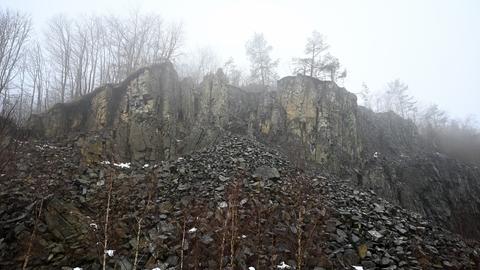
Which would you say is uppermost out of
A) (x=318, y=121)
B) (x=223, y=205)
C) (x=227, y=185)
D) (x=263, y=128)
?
(x=318, y=121)

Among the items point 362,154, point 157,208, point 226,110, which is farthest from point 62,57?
point 362,154

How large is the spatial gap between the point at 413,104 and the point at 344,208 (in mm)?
42180

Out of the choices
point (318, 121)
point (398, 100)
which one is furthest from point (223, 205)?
point (398, 100)

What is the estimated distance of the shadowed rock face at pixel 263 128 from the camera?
1916 cm

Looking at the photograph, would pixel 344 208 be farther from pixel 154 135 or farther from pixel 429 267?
pixel 154 135

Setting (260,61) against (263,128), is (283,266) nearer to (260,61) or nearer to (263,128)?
(263,128)

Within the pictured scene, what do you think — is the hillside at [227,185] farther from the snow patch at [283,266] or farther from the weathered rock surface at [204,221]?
the snow patch at [283,266]

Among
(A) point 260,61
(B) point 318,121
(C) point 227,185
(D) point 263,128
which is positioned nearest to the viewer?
(C) point 227,185

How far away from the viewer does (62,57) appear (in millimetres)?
32438

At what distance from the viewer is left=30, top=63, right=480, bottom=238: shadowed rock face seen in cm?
1916

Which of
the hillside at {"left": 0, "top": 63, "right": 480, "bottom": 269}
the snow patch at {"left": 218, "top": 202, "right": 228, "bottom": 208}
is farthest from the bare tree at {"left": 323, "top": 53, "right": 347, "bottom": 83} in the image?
the snow patch at {"left": 218, "top": 202, "right": 228, "bottom": 208}

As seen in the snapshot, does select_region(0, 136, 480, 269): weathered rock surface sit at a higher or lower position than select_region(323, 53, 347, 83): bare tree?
lower

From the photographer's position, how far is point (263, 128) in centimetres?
2238

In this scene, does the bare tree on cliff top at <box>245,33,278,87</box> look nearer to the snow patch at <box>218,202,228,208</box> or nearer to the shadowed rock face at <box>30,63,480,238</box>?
the shadowed rock face at <box>30,63,480,238</box>
